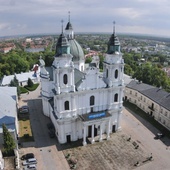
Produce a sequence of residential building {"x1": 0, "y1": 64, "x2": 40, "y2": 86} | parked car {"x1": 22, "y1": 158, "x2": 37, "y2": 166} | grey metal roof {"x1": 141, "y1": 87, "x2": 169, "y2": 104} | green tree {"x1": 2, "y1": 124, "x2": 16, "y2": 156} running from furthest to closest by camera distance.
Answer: residential building {"x1": 0, "y1": 64, "x2": 40, "y2": 86}
grey metal roof {"x1": 141, "y1": 87, "x2": 169, "y2": 104}
parked car {"x1": 22, "y1": 158, "x2": 37, "y2": 166}
green tree {"x1": 2, "y1": 124, "x2": 16, "y2": 156}

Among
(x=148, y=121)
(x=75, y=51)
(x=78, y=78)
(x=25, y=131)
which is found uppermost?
(x=75, y=51)

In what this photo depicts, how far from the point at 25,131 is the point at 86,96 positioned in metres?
16.4

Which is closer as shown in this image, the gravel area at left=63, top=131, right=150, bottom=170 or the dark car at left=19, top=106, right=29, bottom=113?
the gravel area at left=63, top=131, right=150, bottom=170

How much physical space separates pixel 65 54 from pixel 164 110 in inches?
1082

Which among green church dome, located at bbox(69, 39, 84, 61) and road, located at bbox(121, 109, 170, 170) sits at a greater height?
green church dome, located at bbox(69, 39, 84, 61)

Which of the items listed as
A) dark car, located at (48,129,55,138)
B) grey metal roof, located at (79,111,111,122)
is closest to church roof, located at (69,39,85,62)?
grey metal roof, located at (79,111,111,122)

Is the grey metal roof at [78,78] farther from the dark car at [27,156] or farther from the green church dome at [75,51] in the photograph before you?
the dark car at [27,156]

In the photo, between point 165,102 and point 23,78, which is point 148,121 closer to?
point 165,102

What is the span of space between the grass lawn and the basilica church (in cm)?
629

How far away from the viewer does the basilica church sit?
37250mm

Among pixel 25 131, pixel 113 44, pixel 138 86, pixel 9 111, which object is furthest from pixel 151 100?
pixel 9 111

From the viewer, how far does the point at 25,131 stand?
45031mm

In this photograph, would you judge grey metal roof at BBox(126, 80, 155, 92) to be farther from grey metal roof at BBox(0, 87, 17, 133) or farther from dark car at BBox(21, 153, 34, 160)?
dark car at BBox(21, 153, 34, 160)

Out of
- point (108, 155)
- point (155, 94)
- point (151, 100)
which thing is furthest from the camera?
point (155, 94)
